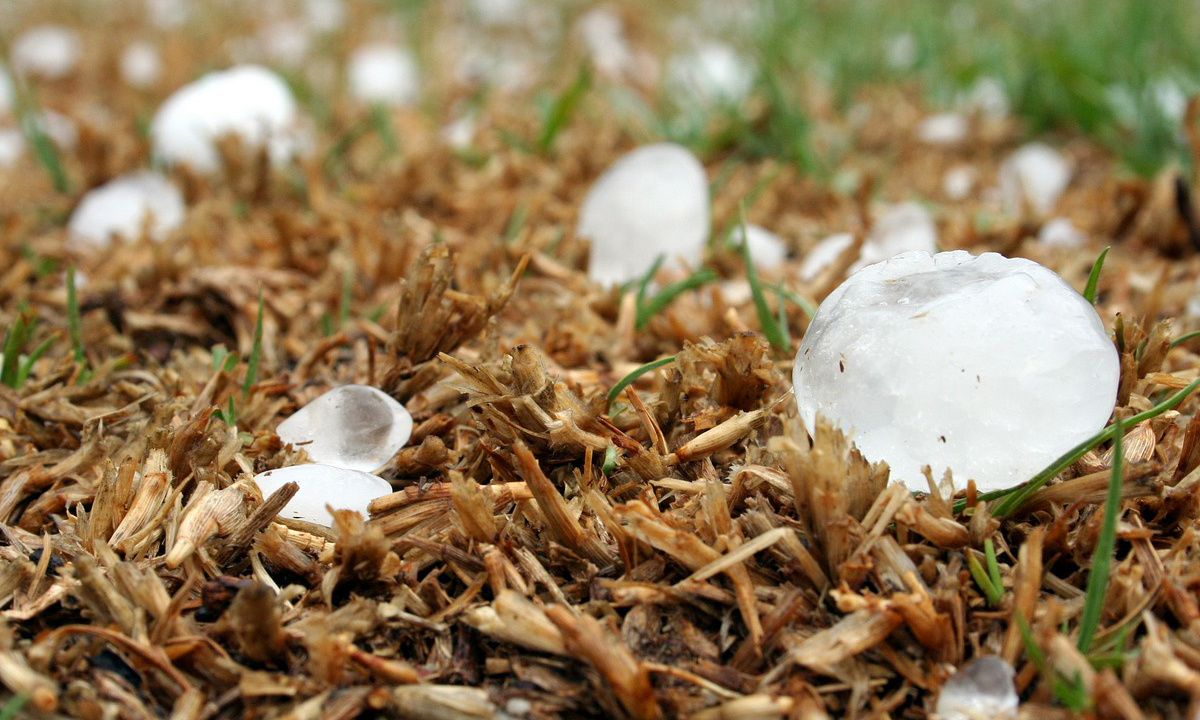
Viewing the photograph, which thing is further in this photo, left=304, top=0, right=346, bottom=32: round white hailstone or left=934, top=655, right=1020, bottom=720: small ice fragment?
left=304, top=0, right=346, bottom=32: round white hailstone

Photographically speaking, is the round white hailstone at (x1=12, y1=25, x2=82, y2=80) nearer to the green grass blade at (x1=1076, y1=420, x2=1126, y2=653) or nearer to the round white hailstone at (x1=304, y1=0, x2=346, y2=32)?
the round white hailstone at (x1=304, y1=0, x2=346, y2=32)

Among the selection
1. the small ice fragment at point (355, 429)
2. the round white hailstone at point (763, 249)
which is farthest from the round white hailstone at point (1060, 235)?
the small ice fragment at point (355, 429)

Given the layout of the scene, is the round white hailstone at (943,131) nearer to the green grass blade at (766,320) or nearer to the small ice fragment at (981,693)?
the green grass blade at (766,320)

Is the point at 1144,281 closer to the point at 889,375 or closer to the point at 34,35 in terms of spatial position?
the point at 889,375

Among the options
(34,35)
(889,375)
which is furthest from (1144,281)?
(34,35)

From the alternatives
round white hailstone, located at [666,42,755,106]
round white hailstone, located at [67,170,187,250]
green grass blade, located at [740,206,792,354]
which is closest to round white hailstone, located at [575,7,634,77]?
round white hailstone, located at [666,42,755,106]

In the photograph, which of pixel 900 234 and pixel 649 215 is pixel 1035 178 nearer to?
pixel 900 234
